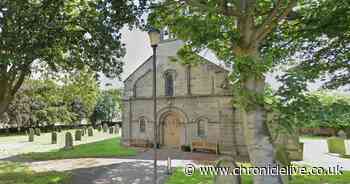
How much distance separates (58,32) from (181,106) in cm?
1309

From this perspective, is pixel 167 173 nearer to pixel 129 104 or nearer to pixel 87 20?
pixel 87 20

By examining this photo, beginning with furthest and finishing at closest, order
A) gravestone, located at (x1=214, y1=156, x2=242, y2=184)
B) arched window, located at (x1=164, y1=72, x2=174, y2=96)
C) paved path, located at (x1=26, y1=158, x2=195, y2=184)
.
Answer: arched window, located at (x1=164, y1=72, x2=174, y2=96), paved path, located at (x1=26, y1=158, x2=195, y2=184), gravestone, located at (x1=214, y1=156, x2=242, y2=184)

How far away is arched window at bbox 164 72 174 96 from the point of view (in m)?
21.6

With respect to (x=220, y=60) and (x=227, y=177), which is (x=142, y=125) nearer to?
(x=220, y=60)

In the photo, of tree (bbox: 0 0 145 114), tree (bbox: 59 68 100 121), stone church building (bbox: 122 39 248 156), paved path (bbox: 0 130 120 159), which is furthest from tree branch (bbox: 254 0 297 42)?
paved path (bbox: 0 130 120 159)

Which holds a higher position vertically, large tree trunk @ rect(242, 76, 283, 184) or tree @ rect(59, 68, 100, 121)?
tree @ rect(59, 68, 100, 121)

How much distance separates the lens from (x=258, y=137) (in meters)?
7.09

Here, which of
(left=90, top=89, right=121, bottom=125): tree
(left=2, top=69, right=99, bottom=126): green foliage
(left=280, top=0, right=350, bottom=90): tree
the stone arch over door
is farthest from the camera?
(left=90, top=89, right=121, bottom=125): tree

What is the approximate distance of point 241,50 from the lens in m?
7.90

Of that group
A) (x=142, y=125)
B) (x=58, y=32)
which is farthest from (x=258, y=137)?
(x=142, y=125)

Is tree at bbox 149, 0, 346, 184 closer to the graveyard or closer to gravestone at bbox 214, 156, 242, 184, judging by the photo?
the graveyard

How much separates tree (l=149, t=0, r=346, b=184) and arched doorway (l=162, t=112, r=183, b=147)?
11.4 metres

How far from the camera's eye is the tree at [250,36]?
691cm

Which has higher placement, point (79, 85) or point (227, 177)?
point (79, 85)
